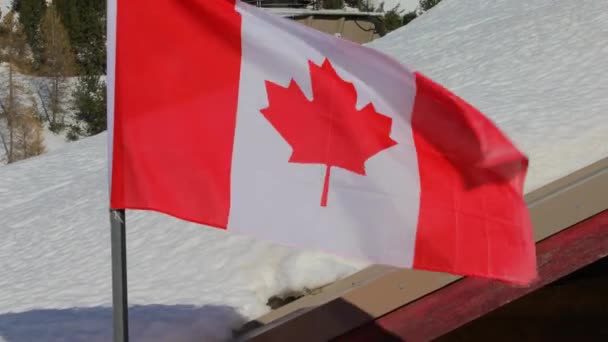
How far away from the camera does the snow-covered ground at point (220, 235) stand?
3.12 meters

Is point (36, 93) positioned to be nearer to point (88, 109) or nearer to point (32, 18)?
point (88, 109)

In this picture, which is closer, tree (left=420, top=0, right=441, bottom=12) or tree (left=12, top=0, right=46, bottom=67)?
tree (left=420, top=0, right=441, bottom=12)

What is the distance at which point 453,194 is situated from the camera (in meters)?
2.25

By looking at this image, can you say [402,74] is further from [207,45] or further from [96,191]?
[96,191]

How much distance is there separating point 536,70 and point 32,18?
36.9 meters

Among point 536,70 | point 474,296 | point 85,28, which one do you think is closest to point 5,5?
point 85,28

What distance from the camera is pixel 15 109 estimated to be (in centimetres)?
2970

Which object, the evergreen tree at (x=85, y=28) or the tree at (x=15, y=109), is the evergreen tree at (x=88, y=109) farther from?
the evergreen tree at (x=85, y=28)

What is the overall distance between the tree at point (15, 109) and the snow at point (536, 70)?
850 inches

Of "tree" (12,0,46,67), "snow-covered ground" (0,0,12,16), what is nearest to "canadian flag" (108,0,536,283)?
"tree" (12,0,46,67)

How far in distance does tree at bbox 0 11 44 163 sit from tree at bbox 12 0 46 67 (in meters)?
1.23

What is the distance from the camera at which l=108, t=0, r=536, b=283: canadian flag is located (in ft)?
6.91

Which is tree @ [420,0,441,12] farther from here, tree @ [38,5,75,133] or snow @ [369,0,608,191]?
snow @ [369,0,608,191]

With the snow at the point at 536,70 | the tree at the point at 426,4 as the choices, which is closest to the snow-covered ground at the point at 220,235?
the snow at the point at 536,70
